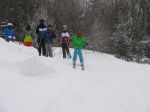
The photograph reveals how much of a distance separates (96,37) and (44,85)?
48.5 ft

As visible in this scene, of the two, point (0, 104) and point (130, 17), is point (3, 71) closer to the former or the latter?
point (0, 104)

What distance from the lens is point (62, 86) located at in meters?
15.1

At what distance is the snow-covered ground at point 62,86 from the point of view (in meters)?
13.0

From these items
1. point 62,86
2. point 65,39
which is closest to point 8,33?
point 65,39

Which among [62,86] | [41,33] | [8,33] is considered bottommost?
[62,86]

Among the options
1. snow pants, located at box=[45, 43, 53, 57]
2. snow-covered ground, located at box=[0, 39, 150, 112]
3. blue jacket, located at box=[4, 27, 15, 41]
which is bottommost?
snow-covered ground, located at box=[0, 39, 150, 112]

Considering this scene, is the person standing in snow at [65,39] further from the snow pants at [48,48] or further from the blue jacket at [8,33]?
the blue jacket at [8,33]

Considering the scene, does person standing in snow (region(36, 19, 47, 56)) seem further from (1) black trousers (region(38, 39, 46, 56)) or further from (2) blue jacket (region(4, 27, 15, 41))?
(2) blue jacket (region(4, 27, 15, 41))

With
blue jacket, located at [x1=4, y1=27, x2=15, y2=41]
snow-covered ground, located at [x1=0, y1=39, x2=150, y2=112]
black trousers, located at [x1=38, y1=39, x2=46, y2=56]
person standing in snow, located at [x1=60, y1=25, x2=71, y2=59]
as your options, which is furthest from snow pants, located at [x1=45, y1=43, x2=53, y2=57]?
blue jacket, located at [x1=4, y1=27, x2=15, y2=41]

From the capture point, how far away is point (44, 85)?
581 inches

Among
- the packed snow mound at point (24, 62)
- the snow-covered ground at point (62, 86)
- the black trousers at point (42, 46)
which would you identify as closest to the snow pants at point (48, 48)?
the black trousers at point (42, 46)

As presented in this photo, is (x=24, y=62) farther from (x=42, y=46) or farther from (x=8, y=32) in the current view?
(x=8, y=32)

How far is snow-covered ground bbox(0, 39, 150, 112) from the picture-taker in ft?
42.7

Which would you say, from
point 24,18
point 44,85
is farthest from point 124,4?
point 44,85
